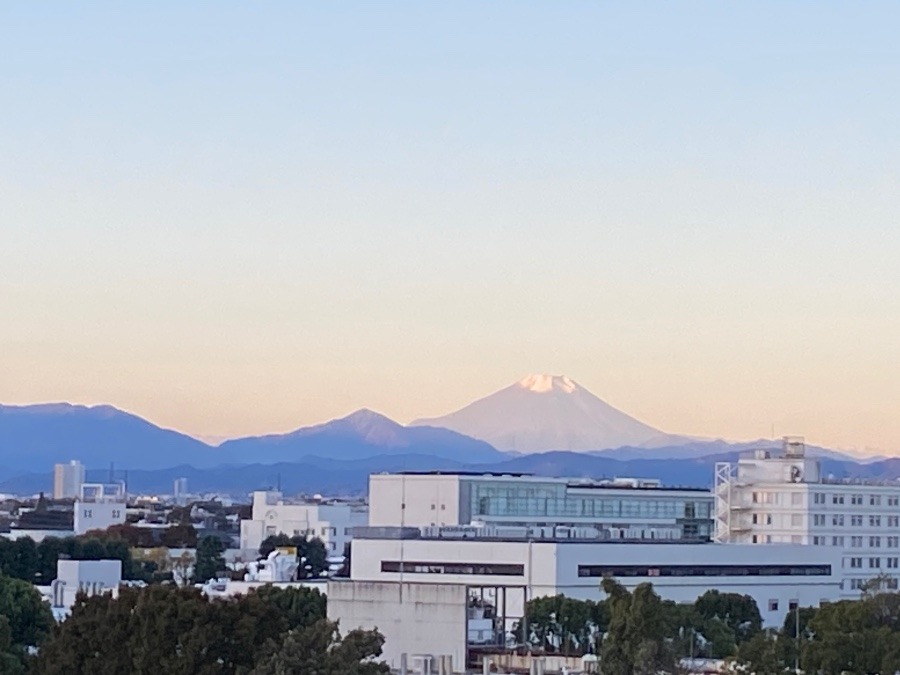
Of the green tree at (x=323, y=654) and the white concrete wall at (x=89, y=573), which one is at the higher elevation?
the white concrete wall at (x=89, y=573)

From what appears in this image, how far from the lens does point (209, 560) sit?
4705 inches

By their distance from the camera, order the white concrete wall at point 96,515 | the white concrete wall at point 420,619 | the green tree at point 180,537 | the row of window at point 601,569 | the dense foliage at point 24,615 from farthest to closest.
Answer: the white concrete wall at point 96,515
the green tree at point 180,537
the row of window at point 601,569
the dense foliage at point 24,615
the white concrete wall at point 420,619

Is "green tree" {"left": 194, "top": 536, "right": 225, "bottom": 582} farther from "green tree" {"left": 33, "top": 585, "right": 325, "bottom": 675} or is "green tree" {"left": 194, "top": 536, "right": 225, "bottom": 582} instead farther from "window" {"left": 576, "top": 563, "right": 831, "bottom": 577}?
"green tree" {"left": 33, "top": 585, "right": 325, "bottom": 675}

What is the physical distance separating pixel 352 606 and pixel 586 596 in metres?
39.4

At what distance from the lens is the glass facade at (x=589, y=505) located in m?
116

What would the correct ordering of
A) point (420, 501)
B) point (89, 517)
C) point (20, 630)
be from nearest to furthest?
1. point (20, 630)
2. point (420, 501)
3. point (89, 517)

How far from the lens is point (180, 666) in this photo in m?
38.1

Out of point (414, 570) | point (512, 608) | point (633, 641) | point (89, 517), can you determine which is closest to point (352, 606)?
point (633, 641)

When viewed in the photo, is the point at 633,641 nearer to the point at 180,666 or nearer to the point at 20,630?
the point at 180,666

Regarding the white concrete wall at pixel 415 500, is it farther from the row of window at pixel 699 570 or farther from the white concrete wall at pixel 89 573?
the row of window at pixel 699 570

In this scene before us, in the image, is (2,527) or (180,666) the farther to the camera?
(2,527)

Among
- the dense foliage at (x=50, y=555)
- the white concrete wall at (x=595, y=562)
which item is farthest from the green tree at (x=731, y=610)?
the dense foliage at (x=50, y=555)

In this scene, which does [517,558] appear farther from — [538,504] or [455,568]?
[538,504]

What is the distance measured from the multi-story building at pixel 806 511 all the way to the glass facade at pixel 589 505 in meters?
12.2
